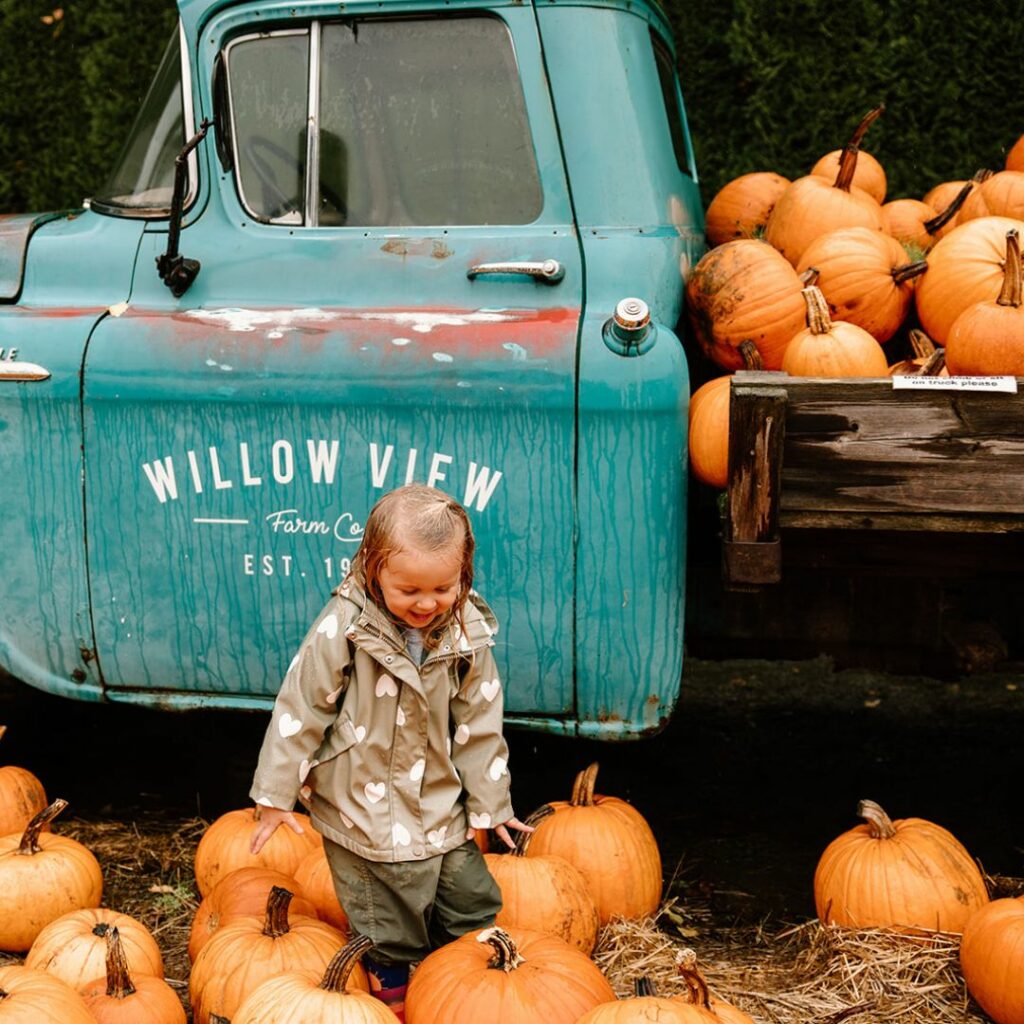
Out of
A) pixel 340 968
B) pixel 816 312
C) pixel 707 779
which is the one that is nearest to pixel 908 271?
pixel 816 312

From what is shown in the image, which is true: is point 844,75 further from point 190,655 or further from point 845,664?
point 190,655

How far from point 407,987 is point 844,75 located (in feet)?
17.3

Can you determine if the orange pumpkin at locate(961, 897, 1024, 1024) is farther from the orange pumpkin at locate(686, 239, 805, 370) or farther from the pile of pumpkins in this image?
the orange pumpkin at locate(686, 239, 805, 370)

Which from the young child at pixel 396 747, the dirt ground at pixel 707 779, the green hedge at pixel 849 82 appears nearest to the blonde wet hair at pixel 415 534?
the young child at pixel 396 747

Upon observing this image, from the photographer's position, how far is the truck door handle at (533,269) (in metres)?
3.34

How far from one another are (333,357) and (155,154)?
1003 millimetres

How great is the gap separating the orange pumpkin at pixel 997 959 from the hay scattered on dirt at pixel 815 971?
3.6 inches

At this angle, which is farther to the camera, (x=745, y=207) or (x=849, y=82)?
(x=849, y=82)

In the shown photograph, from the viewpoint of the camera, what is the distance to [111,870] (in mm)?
3877

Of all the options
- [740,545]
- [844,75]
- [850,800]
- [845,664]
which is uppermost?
[844,75]

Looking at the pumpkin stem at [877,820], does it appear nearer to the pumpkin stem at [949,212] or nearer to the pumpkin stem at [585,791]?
the pumpkin stem at [585,791]

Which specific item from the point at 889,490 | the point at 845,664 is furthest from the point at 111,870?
Answer: the point at 889,490

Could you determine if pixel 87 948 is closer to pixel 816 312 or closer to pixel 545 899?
pixel 545 899

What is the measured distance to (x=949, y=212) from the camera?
4.22 metres
